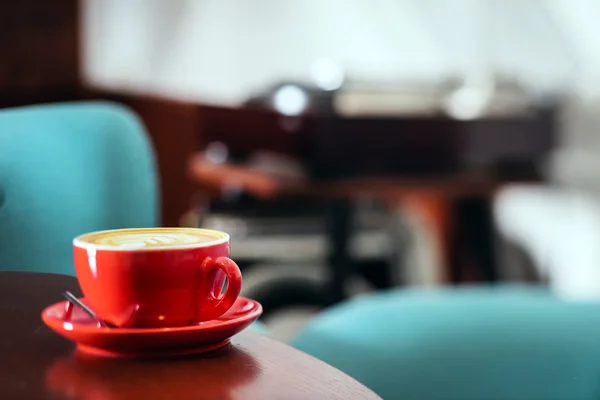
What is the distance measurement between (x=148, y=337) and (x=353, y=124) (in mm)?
1128

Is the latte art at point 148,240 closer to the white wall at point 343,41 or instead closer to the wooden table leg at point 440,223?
the white wall at point 343,41

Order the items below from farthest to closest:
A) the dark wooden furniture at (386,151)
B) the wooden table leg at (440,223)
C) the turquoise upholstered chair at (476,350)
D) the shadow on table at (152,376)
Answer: the wooden table leg at (440,223) → the dark wooden furniture at (386,151) → the turquoise upholstered chair at (476,350) → the shadow on table at (152,376)

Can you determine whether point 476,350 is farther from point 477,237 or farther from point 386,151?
point 477,237

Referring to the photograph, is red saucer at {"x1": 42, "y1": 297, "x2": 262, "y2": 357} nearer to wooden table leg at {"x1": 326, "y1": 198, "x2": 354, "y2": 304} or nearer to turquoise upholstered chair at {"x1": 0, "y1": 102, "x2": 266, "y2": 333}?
turquoise upholstered chair at {"x1": 0, "y1": 102, "x2": 266, "y2": 333}

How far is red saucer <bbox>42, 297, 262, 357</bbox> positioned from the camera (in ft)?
1.02

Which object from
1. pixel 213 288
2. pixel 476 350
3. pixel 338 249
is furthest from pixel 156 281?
pixel 338 249

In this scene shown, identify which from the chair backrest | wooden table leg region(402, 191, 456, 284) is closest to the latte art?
the chair backrest

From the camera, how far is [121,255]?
0.34m

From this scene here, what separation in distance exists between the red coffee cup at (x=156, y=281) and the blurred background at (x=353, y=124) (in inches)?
41.7

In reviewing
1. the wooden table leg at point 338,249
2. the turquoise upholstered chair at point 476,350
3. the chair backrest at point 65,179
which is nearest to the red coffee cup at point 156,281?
the chair backrest at point 65,179

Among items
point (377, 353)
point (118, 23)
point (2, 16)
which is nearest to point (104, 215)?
point (377, 353)

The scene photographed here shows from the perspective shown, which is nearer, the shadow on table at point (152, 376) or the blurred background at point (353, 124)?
the shadow on table at point (152, 376)

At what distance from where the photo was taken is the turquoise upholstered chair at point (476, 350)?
69 centimetres

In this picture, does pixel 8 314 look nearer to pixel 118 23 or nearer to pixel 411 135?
pixel 411 135
